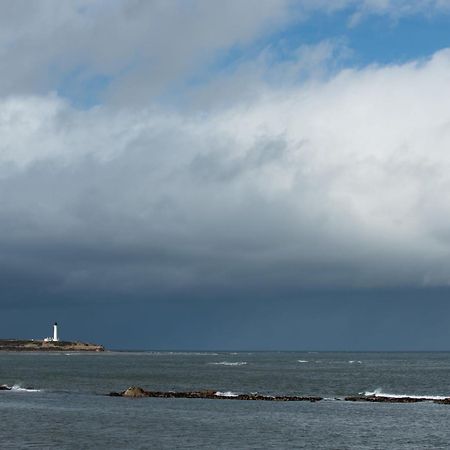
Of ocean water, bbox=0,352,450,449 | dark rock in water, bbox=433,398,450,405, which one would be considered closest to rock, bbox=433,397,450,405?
dark rock in water, bbox=433,398,450,405

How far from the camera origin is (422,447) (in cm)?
4894

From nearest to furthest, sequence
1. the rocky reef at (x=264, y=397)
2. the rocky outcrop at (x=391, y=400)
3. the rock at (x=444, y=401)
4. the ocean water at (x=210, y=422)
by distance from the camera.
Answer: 1. the ocean water at (x=210, y=422)
2. the rock at (x=444, y=401)
3. the rocky outcrop at (x=391, y=400)
4. the rocky reef at (x=264, y=397)

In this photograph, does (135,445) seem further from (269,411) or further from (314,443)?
(269,411)

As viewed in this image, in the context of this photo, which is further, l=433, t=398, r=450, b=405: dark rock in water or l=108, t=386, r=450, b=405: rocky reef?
l=108, t=386, r=450, b=405: rocky reef

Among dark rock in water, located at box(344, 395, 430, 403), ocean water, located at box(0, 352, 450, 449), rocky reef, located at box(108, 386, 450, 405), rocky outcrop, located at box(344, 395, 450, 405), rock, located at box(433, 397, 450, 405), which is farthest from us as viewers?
rocky reef, located at box(108, 386, 450, 405)

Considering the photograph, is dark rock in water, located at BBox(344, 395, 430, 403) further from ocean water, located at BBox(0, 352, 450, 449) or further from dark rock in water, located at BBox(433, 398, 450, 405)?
dark rock in water, located at BBox(433, 398, 450, 405)

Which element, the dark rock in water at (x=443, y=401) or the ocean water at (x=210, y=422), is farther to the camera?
the dark rock in water at (x=443, y=401)

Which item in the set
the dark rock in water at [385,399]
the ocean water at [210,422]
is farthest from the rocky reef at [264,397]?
the ocean water at [210,422]

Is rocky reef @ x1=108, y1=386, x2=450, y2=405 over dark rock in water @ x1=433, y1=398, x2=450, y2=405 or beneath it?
over

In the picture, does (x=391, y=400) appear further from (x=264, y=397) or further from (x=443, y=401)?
(x=264, y=397)

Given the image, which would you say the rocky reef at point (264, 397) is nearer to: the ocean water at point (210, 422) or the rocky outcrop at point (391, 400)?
the rocky outcrop at point (391, 400)

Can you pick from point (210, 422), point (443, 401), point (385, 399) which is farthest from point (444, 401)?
point (210, 422)

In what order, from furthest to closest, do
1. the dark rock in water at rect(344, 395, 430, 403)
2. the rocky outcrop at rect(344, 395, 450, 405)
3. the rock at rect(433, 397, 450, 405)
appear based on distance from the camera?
the dark rock in water at rect(344, 395, 430, 403) < the rocky outcrop at rect(344, 395, 450, 405) < the rock at rect(433, 397, 450, 405)

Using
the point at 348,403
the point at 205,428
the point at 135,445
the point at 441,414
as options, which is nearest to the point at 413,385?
the point at 348,403
